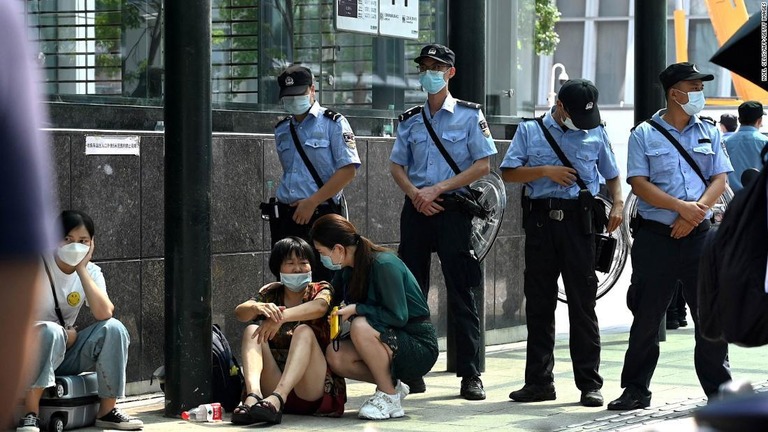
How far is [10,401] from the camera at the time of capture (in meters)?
1.68

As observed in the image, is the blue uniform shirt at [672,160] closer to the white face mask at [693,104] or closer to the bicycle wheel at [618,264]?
the white face mask at [693,104]

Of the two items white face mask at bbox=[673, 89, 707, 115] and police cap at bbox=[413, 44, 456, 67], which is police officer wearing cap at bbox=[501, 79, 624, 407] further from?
police cap at bbox=[413, 44, 456, 67]

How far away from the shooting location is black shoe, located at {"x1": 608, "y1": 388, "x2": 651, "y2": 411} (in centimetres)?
791

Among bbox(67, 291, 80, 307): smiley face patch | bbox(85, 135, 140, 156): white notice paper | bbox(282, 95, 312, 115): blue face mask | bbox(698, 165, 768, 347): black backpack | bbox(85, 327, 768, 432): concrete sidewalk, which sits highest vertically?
bbox(282, 95, 312, 115): blue face mask

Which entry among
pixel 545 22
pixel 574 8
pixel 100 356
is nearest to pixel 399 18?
pixel 100 356

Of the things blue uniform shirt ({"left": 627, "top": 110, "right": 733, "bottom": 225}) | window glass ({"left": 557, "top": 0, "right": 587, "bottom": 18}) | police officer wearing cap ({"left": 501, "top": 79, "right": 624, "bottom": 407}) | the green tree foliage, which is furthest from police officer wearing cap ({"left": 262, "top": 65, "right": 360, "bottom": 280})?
window glass ({"left": 557, "top": 0, "right": 587, "bottom": 18})

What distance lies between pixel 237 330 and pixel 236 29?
6.31 ft

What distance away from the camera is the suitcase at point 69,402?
6918mm

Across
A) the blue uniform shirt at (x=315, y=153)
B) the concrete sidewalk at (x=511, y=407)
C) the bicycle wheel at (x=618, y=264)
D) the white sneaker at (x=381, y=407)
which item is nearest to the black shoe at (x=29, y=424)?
the concrete sidewalk at (x=511, y=407)

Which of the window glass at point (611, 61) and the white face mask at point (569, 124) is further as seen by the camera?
the window glass at point (611, 61)

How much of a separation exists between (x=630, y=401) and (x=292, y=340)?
1.91 m

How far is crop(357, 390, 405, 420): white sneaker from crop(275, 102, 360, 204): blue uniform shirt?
137 centimetres

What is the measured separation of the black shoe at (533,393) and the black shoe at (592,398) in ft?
0.77

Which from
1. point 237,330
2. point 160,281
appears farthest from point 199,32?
point 237,330
